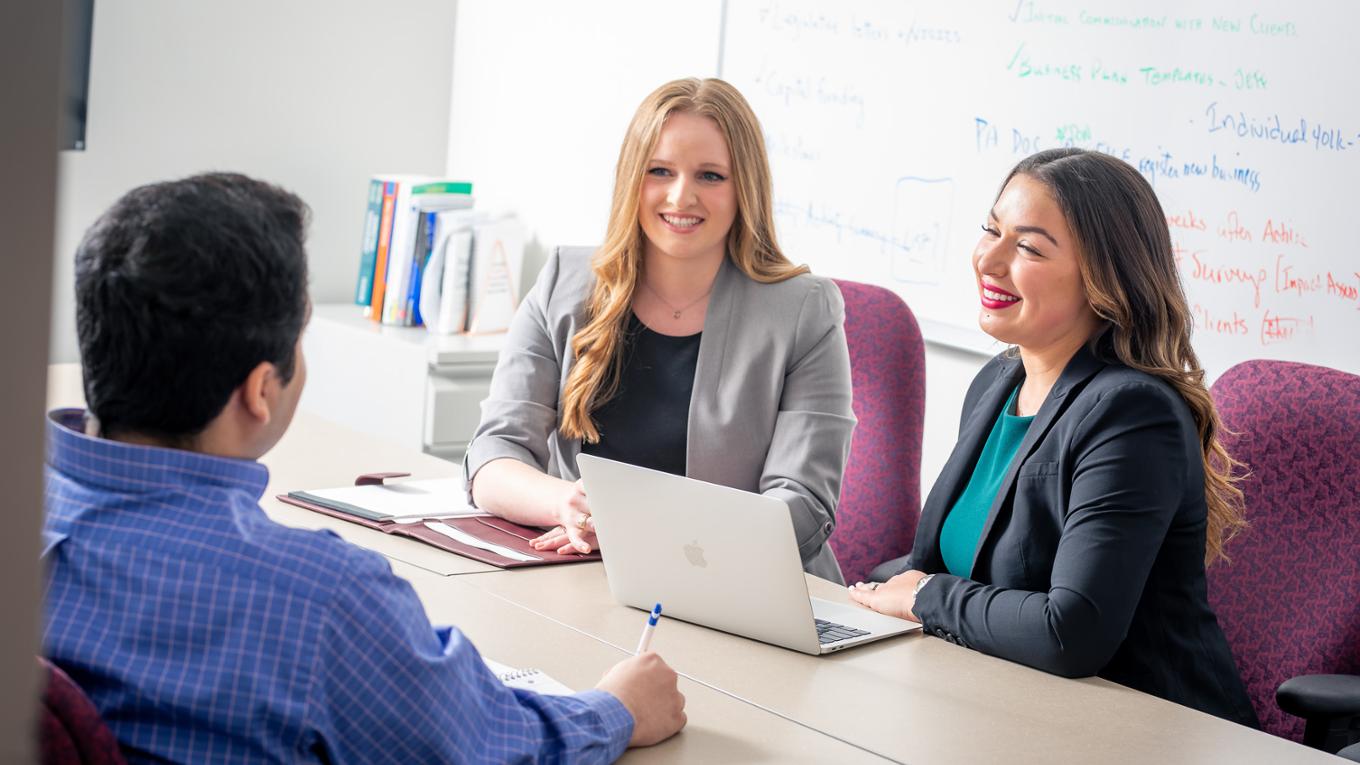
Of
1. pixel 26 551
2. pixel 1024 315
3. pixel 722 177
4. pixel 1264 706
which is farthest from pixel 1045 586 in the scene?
pixel 26 551

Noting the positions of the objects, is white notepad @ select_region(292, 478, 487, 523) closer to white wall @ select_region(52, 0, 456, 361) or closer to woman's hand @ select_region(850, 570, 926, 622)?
woman's hand @ select_region(850, 570, 926, 622)

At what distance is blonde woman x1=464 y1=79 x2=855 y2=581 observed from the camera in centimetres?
205

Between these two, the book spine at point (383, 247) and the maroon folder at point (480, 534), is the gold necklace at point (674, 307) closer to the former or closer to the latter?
the maroon folder at point (480, 534)

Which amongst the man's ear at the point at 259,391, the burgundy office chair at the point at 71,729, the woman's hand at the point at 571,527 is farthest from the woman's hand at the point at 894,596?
the burgundy office chair at the point at 71,729

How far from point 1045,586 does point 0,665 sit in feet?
4.77

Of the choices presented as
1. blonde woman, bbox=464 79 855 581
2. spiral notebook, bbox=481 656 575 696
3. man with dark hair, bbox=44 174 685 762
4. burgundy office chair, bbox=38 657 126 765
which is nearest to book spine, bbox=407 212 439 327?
blonde woman, bbox=464 79 855 581

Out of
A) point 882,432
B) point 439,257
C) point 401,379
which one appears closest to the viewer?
point 882,432

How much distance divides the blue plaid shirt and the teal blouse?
1.00 metres

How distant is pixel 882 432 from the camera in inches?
91.4

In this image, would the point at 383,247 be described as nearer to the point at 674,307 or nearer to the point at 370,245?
the point at 370,245

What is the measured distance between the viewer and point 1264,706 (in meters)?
1.88

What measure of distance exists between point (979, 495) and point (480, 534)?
0.69 metres

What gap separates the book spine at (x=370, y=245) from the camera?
3609 millimetres

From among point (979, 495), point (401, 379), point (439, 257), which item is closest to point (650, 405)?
point (979, 495)
